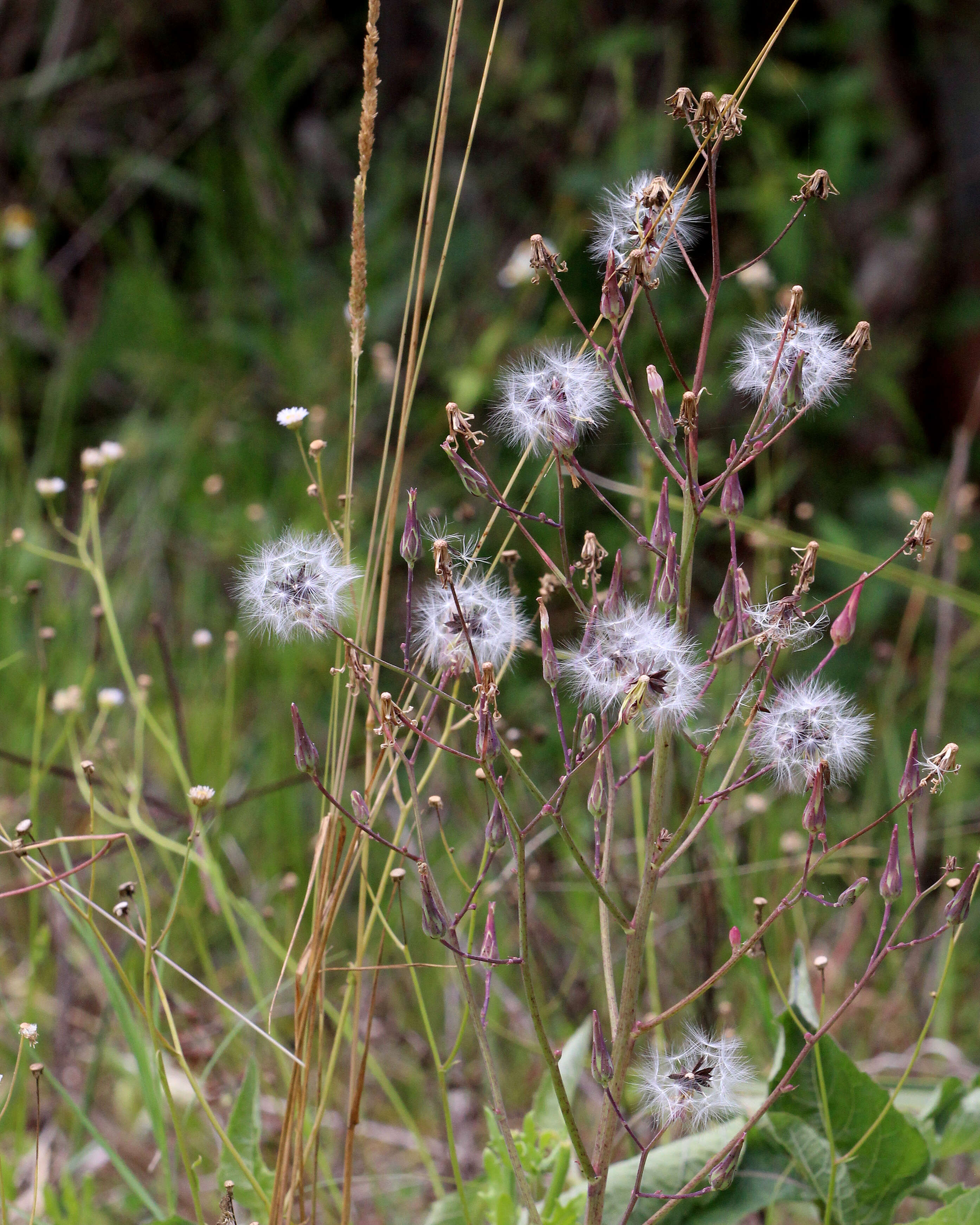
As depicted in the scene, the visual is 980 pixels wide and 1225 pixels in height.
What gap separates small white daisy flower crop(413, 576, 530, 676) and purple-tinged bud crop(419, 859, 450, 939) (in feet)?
0.47

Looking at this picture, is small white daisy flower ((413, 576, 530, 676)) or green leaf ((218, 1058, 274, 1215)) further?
green leaf ((218, 1058, 274, 1215))

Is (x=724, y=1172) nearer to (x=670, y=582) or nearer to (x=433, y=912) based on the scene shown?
(x=433, y=912)

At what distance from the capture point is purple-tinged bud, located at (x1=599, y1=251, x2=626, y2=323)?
0.72 metres

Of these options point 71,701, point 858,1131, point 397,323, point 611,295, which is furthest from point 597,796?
point 397,323

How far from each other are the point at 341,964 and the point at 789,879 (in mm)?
656

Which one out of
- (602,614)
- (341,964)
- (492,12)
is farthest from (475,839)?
(492,12)

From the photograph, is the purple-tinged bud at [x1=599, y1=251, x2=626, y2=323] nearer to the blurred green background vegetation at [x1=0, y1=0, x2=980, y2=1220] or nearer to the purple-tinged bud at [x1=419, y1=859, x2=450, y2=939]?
the purple-tinged bud at [x1=419, y1=859, x2=450, y2=939]

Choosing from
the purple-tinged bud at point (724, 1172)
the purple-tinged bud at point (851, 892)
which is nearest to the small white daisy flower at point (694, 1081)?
the purple-tinged bud at point (724, 1172)

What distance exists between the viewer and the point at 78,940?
67.4 inches

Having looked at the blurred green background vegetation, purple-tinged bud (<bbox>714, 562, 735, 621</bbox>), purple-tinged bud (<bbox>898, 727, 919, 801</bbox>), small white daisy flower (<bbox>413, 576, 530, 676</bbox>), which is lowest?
purple-tinged bud (<bbox>898, 727, 919, 801</bbox>)

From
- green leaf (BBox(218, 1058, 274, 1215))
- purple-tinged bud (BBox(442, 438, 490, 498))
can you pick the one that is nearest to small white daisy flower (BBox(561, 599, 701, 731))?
purple-tinged bud (BBox(442, 438, 490, 498))

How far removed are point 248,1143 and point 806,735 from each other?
2.03ft

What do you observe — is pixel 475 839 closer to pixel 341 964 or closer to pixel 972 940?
pixel 341 964

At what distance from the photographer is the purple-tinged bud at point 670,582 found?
0.76 metres
